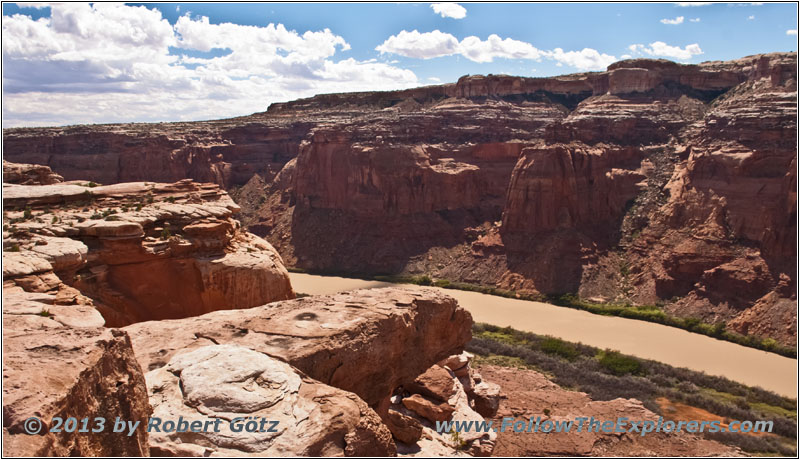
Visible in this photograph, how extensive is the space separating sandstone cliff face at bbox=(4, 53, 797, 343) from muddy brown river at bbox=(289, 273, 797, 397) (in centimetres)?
307

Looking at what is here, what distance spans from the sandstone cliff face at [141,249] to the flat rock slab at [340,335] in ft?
15.7

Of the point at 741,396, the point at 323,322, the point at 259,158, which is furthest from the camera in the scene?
the point at 259,158

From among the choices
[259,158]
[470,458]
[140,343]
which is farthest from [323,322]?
[259,158]

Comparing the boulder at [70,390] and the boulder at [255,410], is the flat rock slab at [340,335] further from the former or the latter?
the boulder at [70,390]

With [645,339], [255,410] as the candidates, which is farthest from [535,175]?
[255,410]

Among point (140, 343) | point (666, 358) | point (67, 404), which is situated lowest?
point (666, 358)

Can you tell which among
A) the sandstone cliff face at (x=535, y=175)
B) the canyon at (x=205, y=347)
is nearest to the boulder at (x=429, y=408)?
the canyon at (x=205, y=347)

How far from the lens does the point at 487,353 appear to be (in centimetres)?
3288

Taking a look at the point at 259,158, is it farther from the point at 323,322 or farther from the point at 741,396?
the point at 323,322

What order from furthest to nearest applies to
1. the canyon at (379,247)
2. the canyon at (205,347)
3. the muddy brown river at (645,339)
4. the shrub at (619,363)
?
the muddy brown river at (645,339)
the shrub at (619,363)
the canyon at (379,247)
the canyon at (205,347)

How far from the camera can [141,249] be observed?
717 inches

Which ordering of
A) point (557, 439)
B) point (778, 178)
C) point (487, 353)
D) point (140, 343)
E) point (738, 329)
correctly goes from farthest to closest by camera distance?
point (778, 178)
point (738, 329)
point (487, 353)
point (557, 439)
point (140, 343)

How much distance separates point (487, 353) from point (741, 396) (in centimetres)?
1183

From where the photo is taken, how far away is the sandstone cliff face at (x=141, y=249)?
55.1ft
